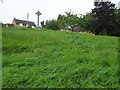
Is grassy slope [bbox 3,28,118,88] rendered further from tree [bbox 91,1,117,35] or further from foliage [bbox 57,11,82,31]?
foliage [bbox 57,11,82,31]

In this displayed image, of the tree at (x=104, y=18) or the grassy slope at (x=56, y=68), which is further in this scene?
the tree at (x=104, y=18)

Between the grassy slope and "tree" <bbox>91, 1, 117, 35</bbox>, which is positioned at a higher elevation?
"tree" <bbox>91, 1, 117, 35</bbox>

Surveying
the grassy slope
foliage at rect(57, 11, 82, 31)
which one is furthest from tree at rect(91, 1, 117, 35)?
the grassy slope

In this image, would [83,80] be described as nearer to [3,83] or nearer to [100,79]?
[100,79]

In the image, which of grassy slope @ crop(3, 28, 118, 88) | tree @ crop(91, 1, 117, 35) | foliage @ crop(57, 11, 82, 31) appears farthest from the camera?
foliage @ crop(57, 11, 82, 31)

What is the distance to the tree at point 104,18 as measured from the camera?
30828mm

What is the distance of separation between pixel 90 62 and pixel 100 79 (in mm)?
936

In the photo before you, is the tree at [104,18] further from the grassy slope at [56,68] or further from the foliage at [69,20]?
the grassy slope at [56,68]

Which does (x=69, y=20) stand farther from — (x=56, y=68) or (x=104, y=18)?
(x=56, y=68)

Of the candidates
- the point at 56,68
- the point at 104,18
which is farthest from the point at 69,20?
the point at 56,68

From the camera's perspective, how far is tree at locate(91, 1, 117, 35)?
30828 millimetres

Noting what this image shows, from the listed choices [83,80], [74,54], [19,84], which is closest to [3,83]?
[19,84]

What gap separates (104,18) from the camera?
31422mm

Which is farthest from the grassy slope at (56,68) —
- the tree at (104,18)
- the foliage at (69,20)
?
the foliage at (69,20)
